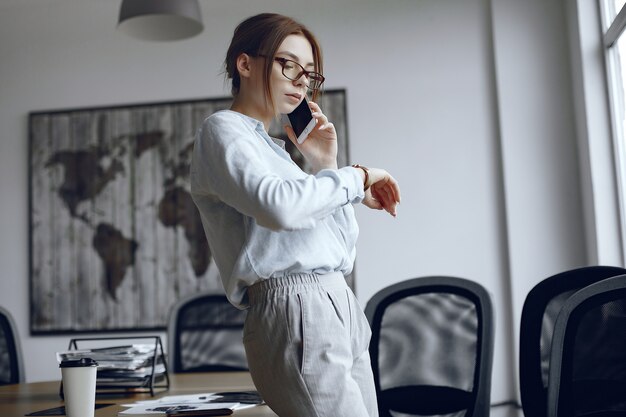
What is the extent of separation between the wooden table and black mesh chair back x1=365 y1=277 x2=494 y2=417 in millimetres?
406

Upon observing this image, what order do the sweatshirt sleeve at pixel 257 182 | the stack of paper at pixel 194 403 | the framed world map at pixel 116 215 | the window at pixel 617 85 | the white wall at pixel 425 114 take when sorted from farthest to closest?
the framed world map at pixel 116 215
the white wall at pixel 425 114
the window at pixel 617 85
the stack of paper at pixel 194 403
the sweatshirt sleeve at pixel 257 182

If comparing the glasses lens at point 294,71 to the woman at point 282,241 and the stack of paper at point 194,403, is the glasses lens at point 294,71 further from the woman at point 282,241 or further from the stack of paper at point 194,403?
the stack of paper at point 194,403

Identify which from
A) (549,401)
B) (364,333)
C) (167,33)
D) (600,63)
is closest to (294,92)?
(364,333)

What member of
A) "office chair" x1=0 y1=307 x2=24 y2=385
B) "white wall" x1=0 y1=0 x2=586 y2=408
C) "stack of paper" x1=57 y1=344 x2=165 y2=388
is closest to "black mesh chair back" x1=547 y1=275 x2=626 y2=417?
"stack of paper" x1=57 y1=344 x2=165 y2=388

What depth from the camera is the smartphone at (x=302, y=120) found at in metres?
1.40

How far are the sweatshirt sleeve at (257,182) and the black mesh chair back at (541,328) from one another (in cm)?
67

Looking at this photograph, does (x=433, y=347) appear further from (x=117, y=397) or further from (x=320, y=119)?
(x=320, y=119)

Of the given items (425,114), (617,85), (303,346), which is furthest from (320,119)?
(425,114)

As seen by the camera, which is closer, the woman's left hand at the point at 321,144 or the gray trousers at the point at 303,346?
the gray trousers at the point at 303,346

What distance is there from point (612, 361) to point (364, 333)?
38cm

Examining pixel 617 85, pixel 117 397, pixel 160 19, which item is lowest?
pixel 117 397

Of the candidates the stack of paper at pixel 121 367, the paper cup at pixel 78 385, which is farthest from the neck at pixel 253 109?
the stack of paper at pixel 121 367

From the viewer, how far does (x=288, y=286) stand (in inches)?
47.4

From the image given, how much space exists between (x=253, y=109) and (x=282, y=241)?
0.94 feet
